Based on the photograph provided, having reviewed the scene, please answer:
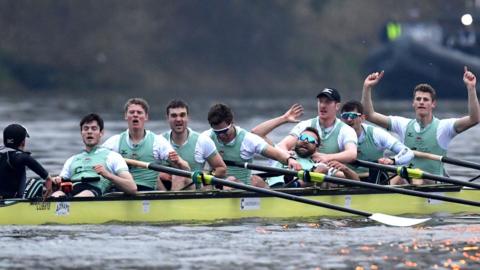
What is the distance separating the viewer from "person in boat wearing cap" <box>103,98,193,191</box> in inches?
639

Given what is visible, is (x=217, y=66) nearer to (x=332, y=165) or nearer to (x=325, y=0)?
(x=325, y=0)

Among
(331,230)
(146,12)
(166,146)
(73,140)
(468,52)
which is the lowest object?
(331,230)

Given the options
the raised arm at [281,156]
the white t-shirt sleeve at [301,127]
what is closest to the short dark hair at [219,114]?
the raised arm at [281,156]

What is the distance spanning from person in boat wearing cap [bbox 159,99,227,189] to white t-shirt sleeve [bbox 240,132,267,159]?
0.53 meters

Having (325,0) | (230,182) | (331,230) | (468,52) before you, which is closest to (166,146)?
(230,182)

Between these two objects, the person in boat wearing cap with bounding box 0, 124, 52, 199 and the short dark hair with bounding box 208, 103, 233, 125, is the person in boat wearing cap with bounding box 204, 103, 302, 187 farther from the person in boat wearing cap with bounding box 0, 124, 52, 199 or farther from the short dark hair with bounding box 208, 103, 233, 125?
the person in boat wearing cap with bounding box 0, 124, 52, 199

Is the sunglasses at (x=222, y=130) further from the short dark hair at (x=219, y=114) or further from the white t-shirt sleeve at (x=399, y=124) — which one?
the white t-shirt sleeve at (x=399, y=124)

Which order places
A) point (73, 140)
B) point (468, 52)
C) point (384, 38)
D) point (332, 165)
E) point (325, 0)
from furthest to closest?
point (325, 0) → point (384, 38) → point (468, 52) → point (73, 140) → point (332, 165)

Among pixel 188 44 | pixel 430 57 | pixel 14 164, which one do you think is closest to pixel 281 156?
pixel 14 164

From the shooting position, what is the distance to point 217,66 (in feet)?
214

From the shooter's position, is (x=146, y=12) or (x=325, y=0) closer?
(x=146, y=12)

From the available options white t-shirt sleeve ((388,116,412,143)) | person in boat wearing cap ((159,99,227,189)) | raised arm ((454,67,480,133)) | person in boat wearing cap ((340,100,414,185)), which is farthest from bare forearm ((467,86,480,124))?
person in boat wearing cap ((159,99,227,189))

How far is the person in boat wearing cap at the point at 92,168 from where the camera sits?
15500 millimetres

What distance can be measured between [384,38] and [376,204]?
46285 mm
